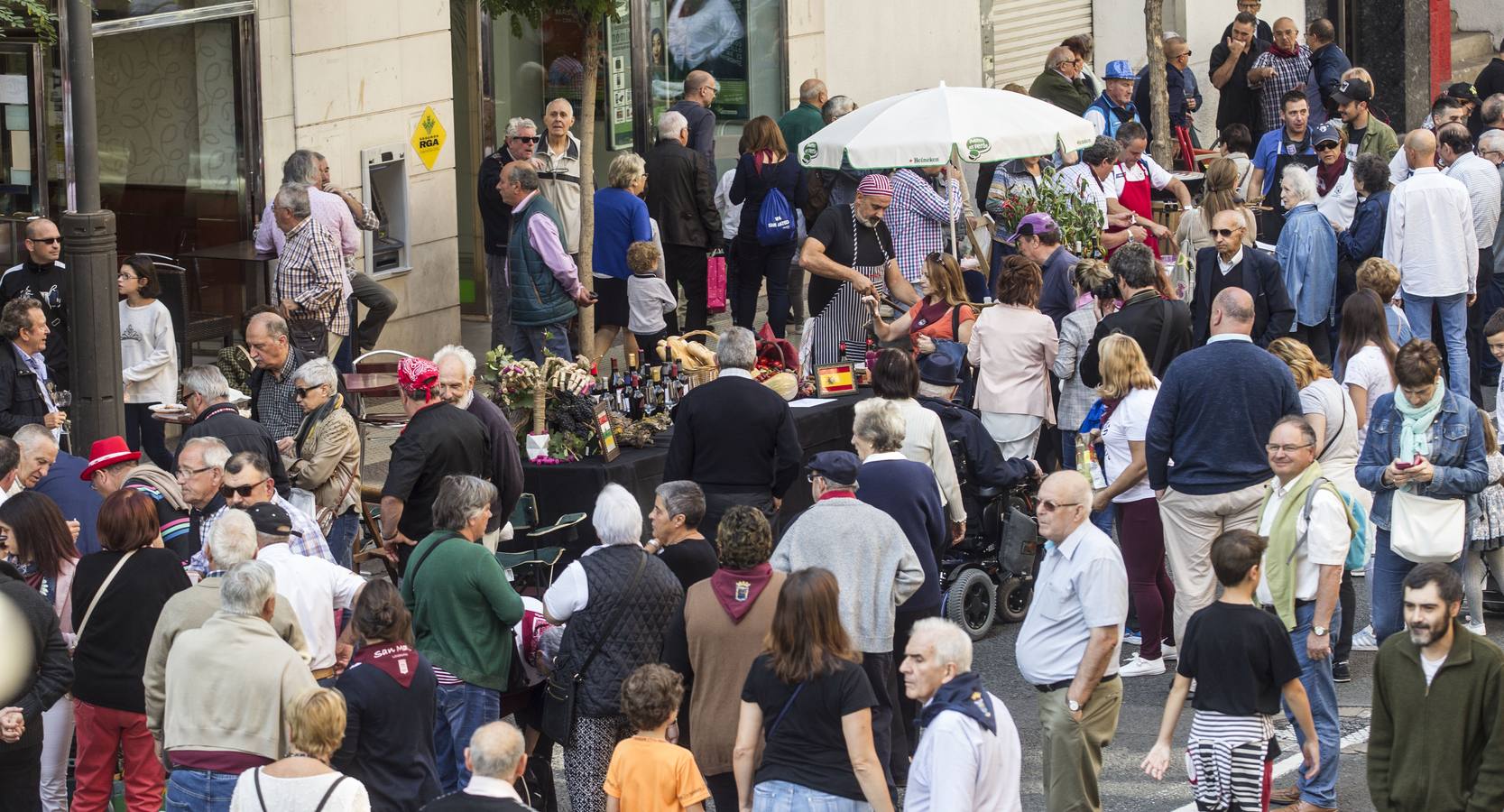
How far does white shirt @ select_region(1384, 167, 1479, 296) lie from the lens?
43.1ft

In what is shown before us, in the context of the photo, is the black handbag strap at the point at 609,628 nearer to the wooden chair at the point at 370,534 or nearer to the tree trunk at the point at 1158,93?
the wooden chair at the point at 370,534

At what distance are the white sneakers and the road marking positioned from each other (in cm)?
109

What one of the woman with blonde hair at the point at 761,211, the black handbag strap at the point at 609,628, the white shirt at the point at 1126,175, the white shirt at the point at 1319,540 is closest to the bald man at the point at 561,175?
the woman with blonde hair at the point at 761,211

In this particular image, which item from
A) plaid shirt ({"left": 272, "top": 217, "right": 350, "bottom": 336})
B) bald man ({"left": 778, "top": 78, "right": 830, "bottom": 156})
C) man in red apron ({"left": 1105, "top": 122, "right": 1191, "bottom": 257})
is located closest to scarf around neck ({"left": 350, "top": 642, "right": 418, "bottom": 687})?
plaid shirt ({"left": 272, "top": 217, "right": 350, "bottom": 336})

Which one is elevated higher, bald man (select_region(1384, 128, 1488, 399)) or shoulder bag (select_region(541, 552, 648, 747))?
bald man (select_region(1384, 128, 1488, 399))

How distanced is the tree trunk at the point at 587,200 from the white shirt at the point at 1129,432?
14.9 ft

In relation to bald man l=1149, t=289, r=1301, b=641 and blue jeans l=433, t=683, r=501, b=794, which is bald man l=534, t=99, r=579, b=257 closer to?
bald man l=1149, t=289, r=1301, b=641

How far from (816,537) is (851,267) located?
5.34 m

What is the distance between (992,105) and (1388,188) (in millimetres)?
2749

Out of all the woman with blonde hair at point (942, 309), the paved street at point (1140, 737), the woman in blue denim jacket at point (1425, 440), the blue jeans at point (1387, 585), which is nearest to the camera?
the paved street at point (1140, 737)

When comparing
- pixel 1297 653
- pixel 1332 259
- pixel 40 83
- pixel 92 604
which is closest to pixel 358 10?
Result: pixel 40 83

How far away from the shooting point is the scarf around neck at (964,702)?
242 inches

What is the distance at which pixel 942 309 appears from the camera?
38.1ft

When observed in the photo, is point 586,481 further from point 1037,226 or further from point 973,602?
point 1037,226
